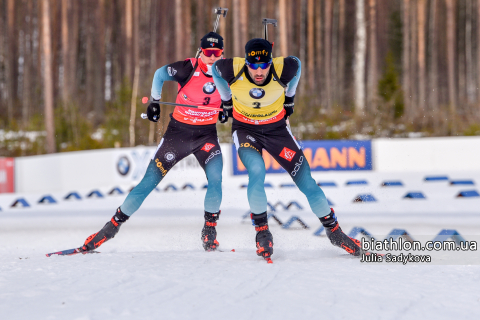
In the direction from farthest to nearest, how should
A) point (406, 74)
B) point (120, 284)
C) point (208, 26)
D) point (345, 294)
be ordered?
point (208, 26), point (406, 74), point (120, 284), point (345, 294)

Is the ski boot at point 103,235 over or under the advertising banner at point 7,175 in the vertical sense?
over

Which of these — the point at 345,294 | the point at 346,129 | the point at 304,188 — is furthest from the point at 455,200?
the point at 346,129

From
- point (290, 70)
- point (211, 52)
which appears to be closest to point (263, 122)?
point (290, 70)

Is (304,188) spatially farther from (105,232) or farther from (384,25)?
(384,25)

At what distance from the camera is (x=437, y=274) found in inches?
124

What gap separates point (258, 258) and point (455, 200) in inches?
215

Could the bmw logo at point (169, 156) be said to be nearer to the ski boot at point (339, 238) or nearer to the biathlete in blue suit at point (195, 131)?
the biathlete in blue suit at point (195, 131)

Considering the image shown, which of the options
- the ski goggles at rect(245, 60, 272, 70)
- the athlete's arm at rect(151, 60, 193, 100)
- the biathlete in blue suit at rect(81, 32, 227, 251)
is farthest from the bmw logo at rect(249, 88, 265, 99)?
the athlete's arm at rect(151, 60, 193, 100)

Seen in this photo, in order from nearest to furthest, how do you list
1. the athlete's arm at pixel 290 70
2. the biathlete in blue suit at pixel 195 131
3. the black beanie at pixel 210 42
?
the athlete's arm at pixel 290 70
the black beanie at pixel 210 42
the biathlete in blue suit at pixel 195 131

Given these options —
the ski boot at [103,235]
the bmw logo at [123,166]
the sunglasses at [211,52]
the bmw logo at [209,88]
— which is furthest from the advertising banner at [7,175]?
the sunglasses at [211,52]

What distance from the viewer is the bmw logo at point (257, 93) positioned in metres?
3.78

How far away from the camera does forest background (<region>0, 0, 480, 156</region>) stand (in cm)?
1728

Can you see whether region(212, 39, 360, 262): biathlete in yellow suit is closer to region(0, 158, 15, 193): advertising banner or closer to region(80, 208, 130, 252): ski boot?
region(80, 208, 130, 252): ski boot

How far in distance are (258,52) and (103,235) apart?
7.22 ft
